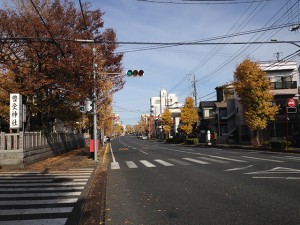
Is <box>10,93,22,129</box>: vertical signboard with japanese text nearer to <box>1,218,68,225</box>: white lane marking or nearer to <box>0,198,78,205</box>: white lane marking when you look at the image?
<box>0,198,78,205</box>: white lane marking

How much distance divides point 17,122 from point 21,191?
9161mm

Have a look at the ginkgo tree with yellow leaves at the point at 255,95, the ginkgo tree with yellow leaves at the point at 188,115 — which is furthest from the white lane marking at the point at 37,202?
the ginkgo tree with yellow leaves at the point at 188,115

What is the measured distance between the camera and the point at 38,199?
364 inches

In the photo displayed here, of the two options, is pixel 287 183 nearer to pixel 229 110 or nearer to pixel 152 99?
pixel 229 110

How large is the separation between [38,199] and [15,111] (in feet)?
36.1

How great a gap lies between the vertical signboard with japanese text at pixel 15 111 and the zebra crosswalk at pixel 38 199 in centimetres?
529

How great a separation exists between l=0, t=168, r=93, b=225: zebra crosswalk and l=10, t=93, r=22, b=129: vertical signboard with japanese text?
17.4ft

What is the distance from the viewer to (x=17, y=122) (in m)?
19.0

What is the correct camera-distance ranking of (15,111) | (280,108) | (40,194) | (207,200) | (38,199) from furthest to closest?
(280,108) → (15,111) → (40,194) → (38,199) → (207,200)

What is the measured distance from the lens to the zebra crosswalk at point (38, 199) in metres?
7.09

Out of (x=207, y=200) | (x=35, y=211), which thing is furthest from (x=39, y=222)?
(x=207, y=200)

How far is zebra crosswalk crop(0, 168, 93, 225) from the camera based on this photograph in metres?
7.09

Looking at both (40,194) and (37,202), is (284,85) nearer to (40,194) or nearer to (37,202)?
(40,194)

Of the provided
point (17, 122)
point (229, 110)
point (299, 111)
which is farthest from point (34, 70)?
point (229, 110)
